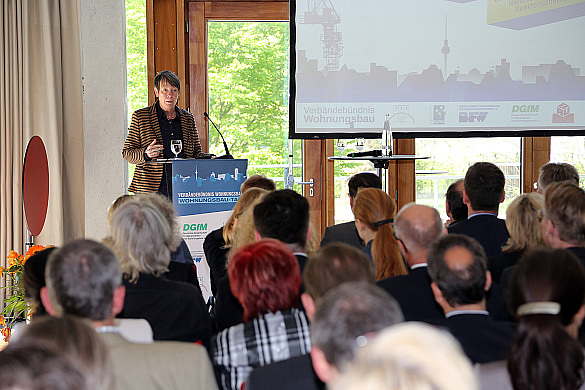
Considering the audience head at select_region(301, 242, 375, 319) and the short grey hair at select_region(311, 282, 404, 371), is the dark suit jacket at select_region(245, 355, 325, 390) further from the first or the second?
the short grey hair at select_region(311, 282, 404, 371)

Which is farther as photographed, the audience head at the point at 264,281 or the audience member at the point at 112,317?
the audience head at the point at 264,281

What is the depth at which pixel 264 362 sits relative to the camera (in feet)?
6.09

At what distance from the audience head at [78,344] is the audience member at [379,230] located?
6.05 ft

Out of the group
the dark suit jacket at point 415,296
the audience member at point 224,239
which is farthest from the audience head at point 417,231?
the audience member at point 224,239

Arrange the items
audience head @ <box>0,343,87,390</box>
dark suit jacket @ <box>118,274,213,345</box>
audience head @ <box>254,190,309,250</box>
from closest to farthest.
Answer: audience head @ <box>0,343,87,390</box>
dark suit jacket @ <box>118,274,213,345</box>
audience head @ <box>254,190,309,250</box>

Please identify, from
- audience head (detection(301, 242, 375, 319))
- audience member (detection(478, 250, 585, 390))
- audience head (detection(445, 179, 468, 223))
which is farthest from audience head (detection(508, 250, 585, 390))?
audience head (detection(445, 179, 468, 223))

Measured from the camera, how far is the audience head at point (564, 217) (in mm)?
2627

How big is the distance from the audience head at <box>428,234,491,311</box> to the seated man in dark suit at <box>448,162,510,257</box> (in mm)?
1327

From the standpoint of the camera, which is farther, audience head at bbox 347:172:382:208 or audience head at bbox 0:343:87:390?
audience head at bbox 347:172:382:208

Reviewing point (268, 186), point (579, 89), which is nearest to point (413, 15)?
point (579, 89)

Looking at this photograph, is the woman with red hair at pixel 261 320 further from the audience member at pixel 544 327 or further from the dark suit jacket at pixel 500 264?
the dark suit jacket at pixel 500 264

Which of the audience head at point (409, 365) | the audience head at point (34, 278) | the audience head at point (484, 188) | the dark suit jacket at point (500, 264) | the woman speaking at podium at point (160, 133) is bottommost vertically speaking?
the dark suit jacket at point (500, 264)

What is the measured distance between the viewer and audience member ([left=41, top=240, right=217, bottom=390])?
1.55 metres

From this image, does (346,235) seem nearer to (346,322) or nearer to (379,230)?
(379,230)
